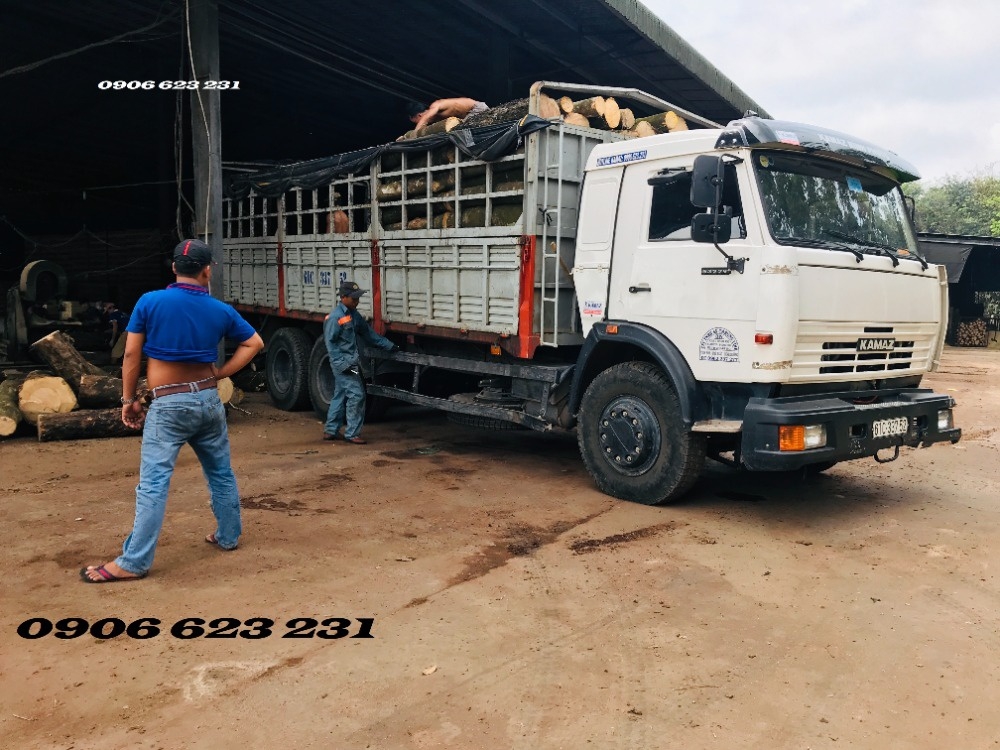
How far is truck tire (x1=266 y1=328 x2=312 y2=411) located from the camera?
31.4ft

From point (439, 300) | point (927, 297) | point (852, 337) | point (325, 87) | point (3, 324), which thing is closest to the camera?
point (852, 337)

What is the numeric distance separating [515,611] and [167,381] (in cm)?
213

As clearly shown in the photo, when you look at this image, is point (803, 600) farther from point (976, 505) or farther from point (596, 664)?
point (976, 505)

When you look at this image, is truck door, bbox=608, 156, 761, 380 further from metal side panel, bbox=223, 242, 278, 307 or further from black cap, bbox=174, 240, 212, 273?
metal side panel, bbox=223, 242, 278, 307

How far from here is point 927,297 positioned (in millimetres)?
5695

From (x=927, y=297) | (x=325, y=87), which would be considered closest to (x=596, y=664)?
(x=927, y=297)

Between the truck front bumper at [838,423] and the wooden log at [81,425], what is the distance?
5793mm

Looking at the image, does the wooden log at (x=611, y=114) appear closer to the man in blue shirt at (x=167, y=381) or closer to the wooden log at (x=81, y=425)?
the man in blue shirt at (x=167, y=381)

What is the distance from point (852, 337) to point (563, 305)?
6.99ft

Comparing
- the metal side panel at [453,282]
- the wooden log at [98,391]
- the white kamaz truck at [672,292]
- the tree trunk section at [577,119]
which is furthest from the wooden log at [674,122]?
the wooden log at [98,391]

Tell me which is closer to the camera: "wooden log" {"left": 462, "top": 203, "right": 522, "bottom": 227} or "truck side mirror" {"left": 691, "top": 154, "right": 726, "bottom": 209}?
"truck side mirror" {"left": 691, "top": 154, "right": 726, "bottom": 209}

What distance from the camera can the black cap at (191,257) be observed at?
420 cm

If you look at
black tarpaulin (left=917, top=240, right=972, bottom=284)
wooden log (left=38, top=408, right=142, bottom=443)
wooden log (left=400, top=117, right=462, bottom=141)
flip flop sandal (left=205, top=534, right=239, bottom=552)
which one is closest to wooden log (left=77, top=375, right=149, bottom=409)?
wooden log (left=38, top=408, right=142, bottom=443)

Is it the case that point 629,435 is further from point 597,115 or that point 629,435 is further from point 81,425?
point 81,425
